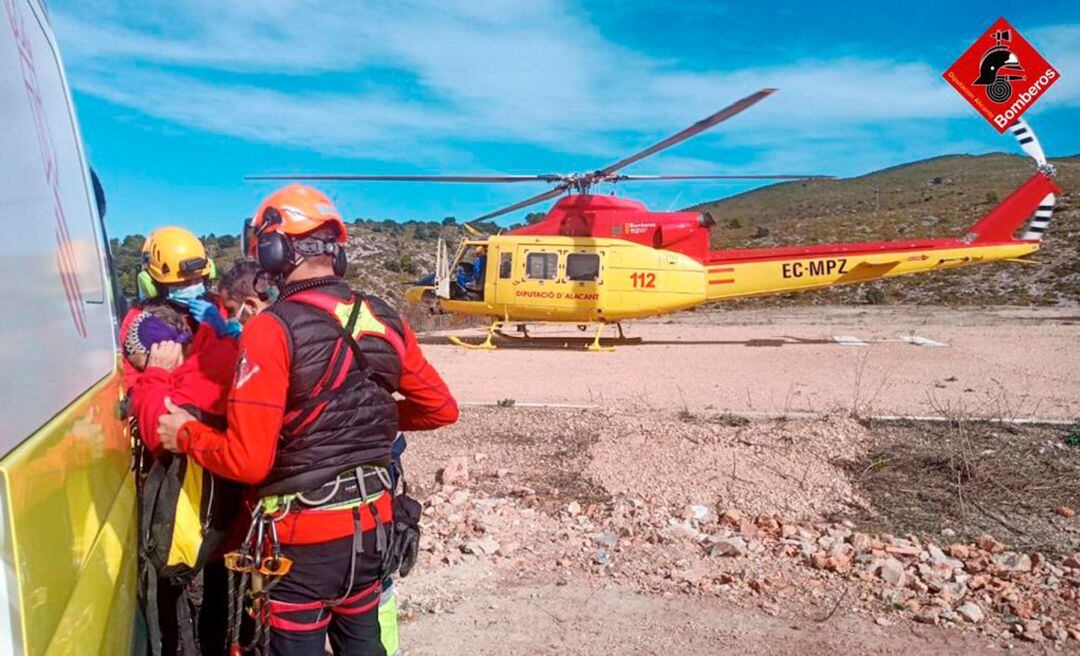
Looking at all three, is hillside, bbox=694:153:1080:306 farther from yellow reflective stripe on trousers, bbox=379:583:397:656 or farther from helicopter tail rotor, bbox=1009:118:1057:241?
yellow reflective stripe on trousers, bbox=379:583:397:656

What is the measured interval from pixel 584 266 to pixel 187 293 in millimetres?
11283

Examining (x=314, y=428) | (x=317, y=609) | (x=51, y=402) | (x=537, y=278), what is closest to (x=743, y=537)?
(x=317, y=609)

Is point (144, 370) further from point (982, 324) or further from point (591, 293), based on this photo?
point (982, 324)

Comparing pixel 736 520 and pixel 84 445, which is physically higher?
pixel 84 445

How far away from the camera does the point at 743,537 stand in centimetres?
528

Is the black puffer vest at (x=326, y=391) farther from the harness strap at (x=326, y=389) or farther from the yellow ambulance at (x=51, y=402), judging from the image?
the yellow ambulance at (x=51, y=402)

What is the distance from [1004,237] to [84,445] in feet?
53.9

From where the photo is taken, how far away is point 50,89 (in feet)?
7.17

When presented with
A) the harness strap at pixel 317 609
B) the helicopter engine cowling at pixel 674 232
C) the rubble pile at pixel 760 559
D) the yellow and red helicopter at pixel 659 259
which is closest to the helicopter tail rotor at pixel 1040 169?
the yellow and red helicopter at pixel 659 259

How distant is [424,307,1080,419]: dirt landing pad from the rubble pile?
9.87 feet

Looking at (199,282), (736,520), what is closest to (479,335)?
(736,520)

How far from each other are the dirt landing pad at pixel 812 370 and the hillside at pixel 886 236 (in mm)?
4967

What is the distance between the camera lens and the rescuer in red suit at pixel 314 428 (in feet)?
7.98

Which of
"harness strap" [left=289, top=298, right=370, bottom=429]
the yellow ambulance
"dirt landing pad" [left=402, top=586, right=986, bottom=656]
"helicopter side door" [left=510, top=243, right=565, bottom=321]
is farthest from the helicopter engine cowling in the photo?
the yellow ambulance
